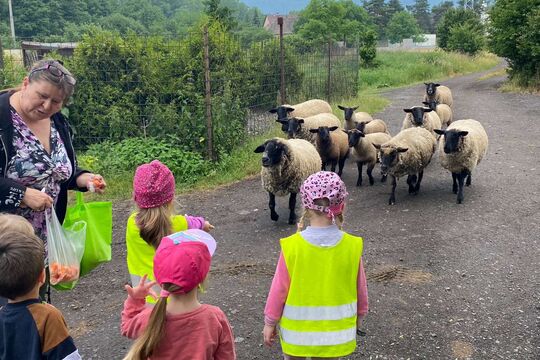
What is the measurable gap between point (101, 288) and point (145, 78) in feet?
18.9

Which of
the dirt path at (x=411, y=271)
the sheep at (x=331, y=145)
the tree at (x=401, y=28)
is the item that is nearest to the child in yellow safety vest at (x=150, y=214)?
the dirt path at (x=411, y=271)

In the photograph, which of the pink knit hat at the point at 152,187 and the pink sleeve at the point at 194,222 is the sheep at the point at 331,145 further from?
the pink knit hat at the point at 152,187

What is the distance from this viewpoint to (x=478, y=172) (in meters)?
9.35

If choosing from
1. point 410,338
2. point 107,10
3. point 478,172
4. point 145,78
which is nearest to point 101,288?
point 410,338

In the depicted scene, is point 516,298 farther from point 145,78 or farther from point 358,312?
point 145,78

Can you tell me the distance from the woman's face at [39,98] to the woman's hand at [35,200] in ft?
1.44

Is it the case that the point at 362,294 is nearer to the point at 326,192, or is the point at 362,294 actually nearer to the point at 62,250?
the point at 326,192

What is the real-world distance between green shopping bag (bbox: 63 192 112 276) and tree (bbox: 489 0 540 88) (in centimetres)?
2201

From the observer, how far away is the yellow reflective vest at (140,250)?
287cm

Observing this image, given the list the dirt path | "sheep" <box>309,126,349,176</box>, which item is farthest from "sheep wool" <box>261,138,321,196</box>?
"sheep" <box>309,126,349,176</box>

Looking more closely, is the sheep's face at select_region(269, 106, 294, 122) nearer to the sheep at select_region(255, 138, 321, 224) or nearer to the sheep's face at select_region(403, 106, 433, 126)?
the sheep's face at select_region(403, 106, 433, 126)

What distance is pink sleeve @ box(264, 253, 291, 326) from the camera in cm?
278

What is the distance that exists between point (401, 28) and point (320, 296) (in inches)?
4811

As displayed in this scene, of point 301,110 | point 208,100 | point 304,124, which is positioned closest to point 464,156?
point 304,124
